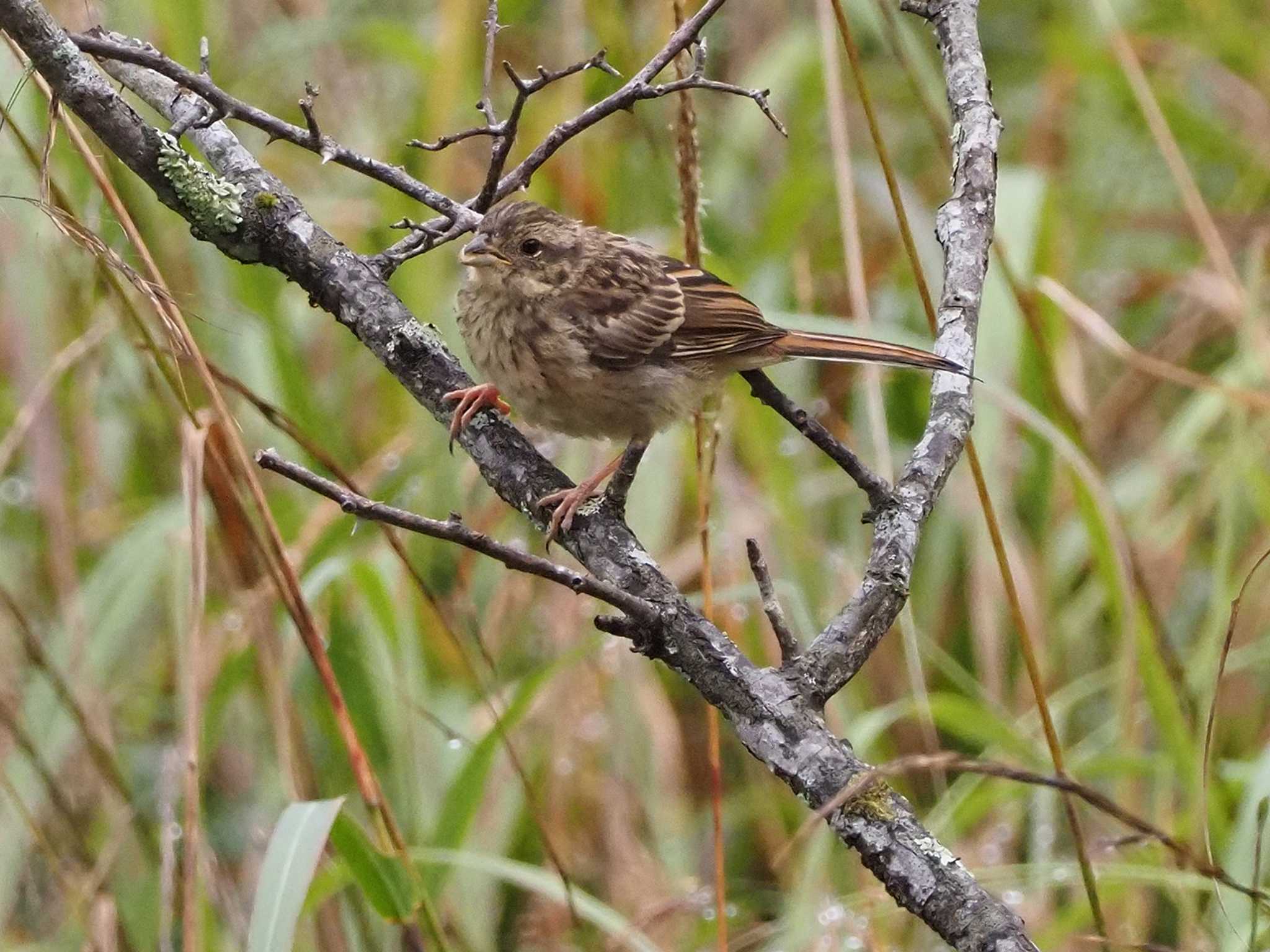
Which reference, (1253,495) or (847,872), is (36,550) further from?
(1253,495)

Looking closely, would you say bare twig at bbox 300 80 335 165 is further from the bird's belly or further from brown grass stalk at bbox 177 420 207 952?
the bird's belly

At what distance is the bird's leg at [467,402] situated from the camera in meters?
2.26

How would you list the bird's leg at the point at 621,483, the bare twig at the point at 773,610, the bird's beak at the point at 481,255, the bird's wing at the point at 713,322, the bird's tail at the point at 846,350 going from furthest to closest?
the bird's wing at the point at 713,322 < the bird's beak at the point at 481,255 < the bird's tail at the point at 846,350 < the bird's leg at the point at 621,483 < the bare twig at the point at 773,610

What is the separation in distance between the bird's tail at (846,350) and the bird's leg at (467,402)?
0.83 metres

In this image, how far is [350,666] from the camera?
10.7ft

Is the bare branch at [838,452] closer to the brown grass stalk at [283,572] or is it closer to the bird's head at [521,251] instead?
the brown grass stalk at [283,572]

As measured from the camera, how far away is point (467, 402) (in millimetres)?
2301

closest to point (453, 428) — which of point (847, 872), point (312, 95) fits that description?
point (312, 95)

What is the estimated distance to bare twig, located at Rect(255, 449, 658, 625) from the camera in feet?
5.17

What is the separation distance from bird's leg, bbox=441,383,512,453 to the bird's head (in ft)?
2.31

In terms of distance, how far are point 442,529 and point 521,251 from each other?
5.31 ft

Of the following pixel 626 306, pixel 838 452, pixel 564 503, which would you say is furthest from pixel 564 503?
pixel 626 306

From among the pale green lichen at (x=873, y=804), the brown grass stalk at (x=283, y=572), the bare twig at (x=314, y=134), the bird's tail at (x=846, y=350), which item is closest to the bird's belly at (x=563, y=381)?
the bird's tail at (x=846, y=350)

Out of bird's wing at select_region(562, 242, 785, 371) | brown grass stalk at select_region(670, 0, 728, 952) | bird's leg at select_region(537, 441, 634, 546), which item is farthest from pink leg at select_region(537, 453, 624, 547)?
bird's wing at select_region(562, 242, 785, 371)
